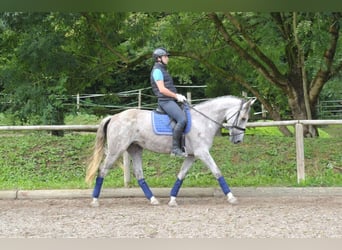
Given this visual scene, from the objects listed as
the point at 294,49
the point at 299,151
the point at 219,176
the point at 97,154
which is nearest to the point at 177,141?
the point at 219,176

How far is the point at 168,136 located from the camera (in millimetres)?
8367

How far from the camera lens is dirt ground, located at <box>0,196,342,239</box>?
6.28 metres

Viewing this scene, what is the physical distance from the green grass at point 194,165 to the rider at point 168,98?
5.91 ft

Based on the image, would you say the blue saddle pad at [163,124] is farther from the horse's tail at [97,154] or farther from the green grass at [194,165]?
the green grass at [194,165]

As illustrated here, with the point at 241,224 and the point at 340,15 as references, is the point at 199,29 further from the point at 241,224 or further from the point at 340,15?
the point at 241,224

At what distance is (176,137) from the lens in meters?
8.21

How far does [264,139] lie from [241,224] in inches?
223

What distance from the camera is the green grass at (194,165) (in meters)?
10.1

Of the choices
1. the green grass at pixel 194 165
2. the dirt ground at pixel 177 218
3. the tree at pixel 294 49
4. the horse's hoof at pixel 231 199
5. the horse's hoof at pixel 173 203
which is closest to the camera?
the dirt ground at pixel 177 218

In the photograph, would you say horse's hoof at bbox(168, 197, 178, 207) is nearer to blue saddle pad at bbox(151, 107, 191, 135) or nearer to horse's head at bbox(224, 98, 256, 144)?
blue saddle pad at bbox(151, 107, 191, 135)

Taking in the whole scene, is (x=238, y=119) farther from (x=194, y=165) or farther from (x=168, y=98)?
(x=194, y=165)

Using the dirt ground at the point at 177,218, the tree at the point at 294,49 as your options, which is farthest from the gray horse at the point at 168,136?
the tree at the point at 294,49

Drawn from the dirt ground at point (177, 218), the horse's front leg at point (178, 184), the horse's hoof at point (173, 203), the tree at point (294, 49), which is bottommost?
the dirt ground at point (177, 218)

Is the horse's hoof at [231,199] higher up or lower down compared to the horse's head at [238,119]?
lower down
